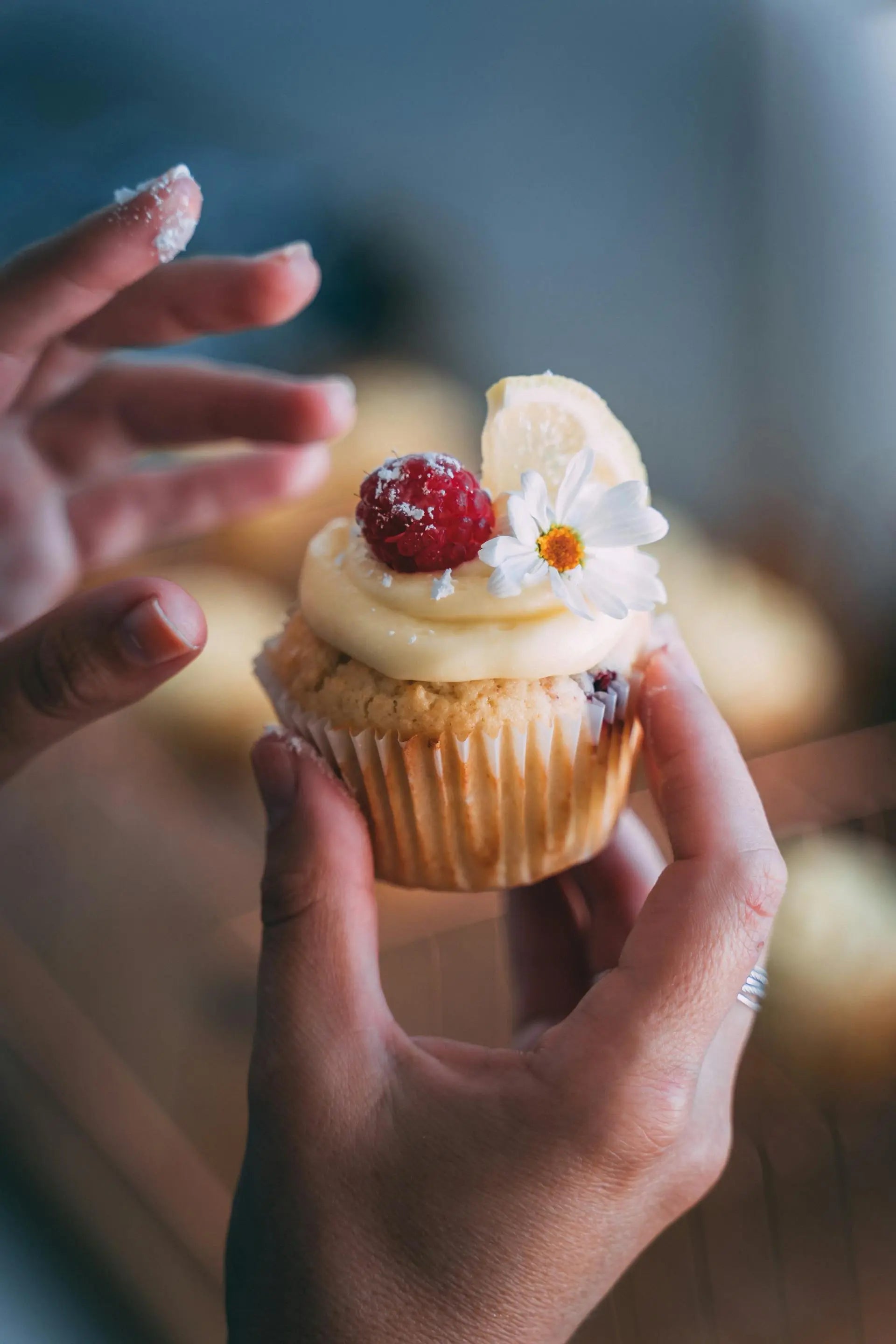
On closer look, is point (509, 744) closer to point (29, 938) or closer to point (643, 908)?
point (643, 908)

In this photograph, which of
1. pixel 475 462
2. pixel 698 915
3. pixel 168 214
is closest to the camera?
pixel 698 915

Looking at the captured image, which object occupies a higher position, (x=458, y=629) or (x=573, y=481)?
(x=573, y=481)

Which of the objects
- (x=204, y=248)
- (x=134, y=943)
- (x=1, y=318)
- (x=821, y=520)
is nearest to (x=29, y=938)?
(x=134, y=943)

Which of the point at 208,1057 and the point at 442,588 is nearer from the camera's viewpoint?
the point at 442,588

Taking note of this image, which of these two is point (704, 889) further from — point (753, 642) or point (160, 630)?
point (753, 642)

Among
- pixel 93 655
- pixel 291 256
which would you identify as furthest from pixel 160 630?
pixel 291 256

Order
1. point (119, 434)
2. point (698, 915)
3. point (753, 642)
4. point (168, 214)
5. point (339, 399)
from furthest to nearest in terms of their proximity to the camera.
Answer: point (753, 642) < point (119, 434) < point (339, 399) < point (168, 214) < point (698, 915)

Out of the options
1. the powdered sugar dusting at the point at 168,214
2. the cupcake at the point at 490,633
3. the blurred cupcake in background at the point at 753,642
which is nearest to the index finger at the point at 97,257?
the powdered sugar dusting at the point at 168,214

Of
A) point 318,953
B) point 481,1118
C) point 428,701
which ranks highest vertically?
point 428,701
